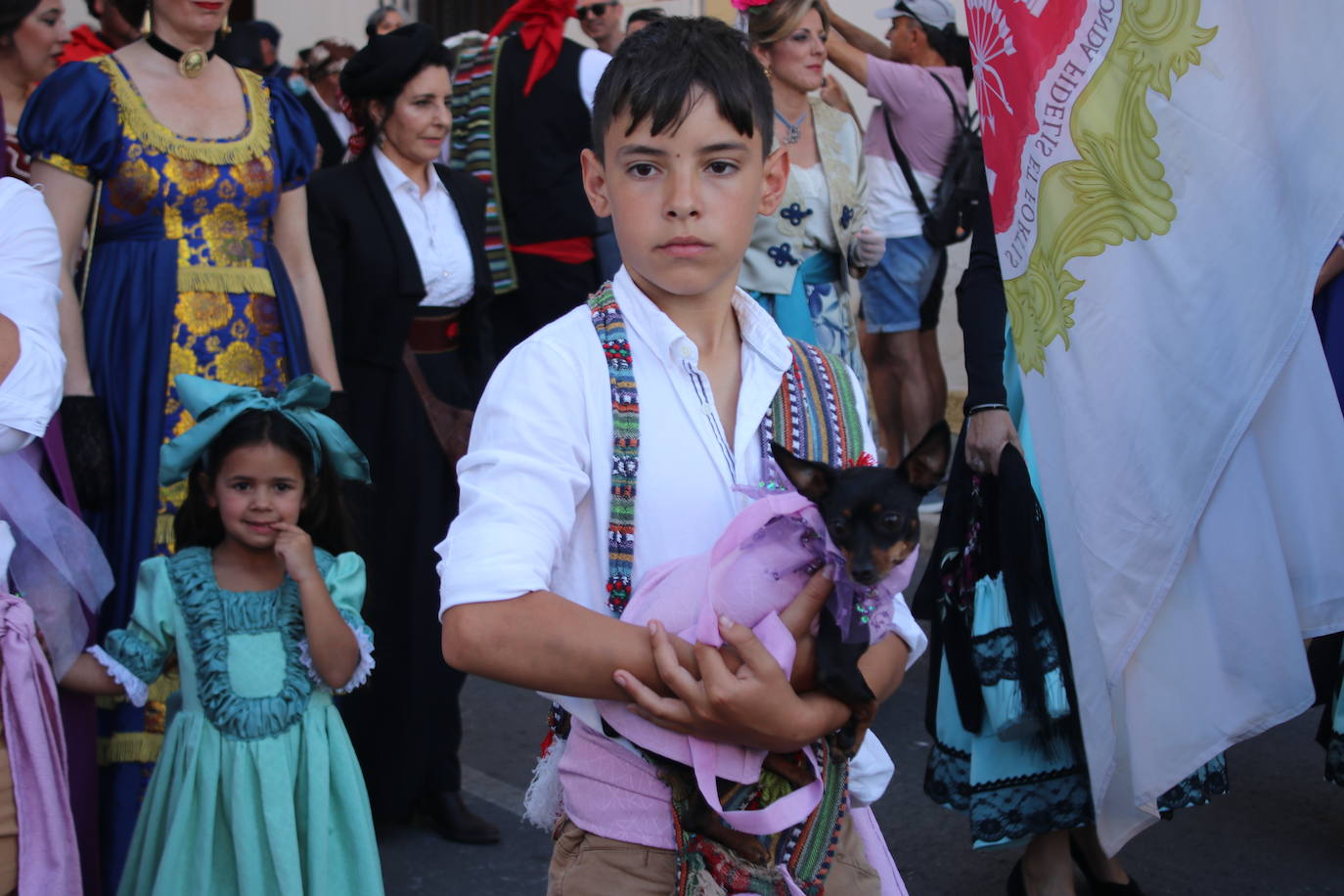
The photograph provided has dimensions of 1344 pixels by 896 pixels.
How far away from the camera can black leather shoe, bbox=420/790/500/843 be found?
4.21 m

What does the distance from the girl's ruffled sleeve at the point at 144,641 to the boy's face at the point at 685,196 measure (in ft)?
5.75

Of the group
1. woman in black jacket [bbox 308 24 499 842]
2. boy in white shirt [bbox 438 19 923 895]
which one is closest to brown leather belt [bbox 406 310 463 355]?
woman in black jacket [bbox 308 24 499 842]

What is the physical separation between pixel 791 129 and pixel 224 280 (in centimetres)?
224

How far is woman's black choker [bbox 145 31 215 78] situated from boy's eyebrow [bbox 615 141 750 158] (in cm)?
218

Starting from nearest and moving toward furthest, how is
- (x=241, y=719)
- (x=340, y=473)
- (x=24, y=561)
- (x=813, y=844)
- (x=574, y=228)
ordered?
(x=813, y=844), (x=24, y=561), (x=241, y=719), (x=340, y=473), (x=574, y=228)

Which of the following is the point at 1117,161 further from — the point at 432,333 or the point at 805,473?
the point at 432,333

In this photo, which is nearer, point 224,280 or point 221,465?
point 221,465

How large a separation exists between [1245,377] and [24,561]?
242 centimetres

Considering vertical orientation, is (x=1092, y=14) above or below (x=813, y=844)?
above

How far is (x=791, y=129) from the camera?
5.18 metres

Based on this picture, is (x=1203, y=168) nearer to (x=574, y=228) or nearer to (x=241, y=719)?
(x=241, y=719)

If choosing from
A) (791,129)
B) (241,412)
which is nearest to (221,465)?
(241,412)

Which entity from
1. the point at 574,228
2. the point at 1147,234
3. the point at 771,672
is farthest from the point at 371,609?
the point at 771,672

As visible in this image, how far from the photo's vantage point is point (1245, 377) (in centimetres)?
280
